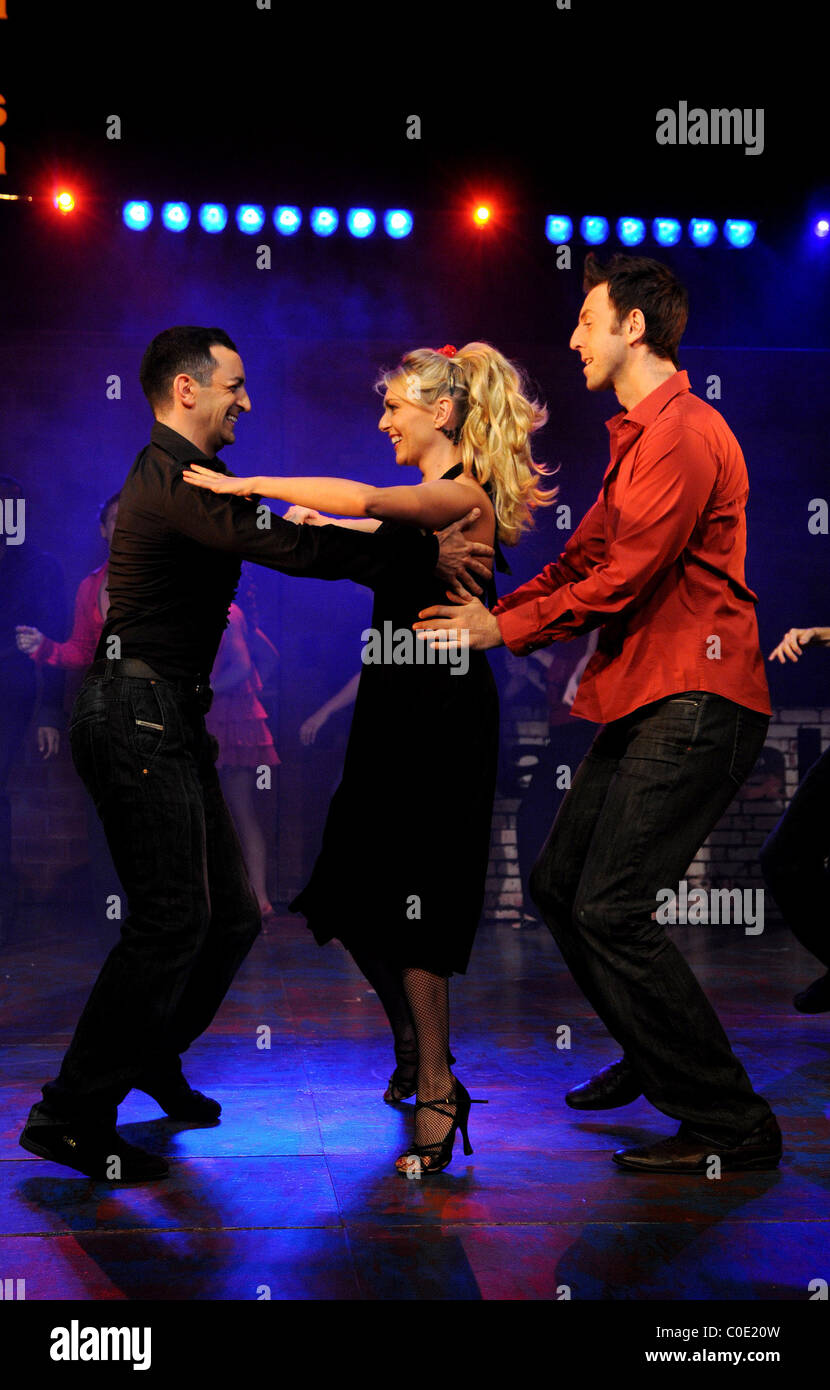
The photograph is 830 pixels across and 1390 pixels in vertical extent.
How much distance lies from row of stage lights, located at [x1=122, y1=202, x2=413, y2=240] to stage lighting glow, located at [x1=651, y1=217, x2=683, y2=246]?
1341mm

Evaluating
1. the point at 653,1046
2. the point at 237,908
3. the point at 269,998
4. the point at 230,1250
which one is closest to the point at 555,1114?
the point at 653,1046

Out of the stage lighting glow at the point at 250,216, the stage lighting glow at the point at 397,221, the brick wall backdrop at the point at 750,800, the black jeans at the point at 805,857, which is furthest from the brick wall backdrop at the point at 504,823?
the black jeans at the point at 805,857

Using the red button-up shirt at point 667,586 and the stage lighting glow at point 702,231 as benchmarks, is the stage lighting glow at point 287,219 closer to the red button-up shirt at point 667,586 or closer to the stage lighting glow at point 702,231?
the stage lighting glow at point 702,231

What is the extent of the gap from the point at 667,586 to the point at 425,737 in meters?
0.66

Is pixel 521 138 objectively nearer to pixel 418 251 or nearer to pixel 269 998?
pixel 418 251

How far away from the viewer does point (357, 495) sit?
2.99m

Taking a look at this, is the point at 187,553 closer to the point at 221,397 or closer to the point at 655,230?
the point at 221,397

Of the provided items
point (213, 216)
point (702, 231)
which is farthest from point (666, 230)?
point (213, 216)

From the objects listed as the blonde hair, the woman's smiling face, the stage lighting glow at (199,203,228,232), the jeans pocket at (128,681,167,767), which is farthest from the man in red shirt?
the stage lighting glow at (199,203,228,232)

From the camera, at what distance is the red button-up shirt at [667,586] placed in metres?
2.84

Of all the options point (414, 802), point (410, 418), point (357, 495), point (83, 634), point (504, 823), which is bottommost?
point (504, 823)

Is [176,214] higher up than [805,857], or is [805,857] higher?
[176,214]

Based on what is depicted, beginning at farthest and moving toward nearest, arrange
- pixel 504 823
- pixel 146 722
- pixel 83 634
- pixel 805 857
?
1. pixel 504 823
2. pixel 83 634
3. pixel 805 857
4. pixel 146 722

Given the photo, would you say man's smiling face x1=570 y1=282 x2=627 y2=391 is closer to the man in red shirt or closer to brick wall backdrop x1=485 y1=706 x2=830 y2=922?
the man in red shirt
